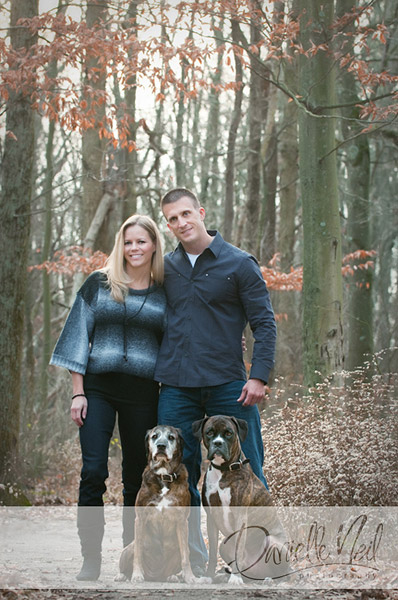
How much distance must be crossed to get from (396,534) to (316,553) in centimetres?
69

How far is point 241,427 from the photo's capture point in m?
4.22

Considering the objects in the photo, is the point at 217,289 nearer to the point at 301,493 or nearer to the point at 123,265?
the point at 123,265

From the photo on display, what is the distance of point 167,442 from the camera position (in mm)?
4129

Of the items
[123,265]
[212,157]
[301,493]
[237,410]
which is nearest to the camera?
[237,410]

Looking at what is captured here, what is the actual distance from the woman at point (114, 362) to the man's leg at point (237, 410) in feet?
1.43

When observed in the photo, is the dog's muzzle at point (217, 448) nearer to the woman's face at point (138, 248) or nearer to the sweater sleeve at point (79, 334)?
the sweater sleeve at point (79, 334)

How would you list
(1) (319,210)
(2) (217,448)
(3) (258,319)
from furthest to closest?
(1) (319,210), (3) (258,319), (2) (217,448)

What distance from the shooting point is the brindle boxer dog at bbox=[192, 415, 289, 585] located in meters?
4.09

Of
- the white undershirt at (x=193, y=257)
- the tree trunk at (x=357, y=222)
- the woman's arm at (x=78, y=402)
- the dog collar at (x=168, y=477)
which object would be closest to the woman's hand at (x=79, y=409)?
the woman's arm at (x=78, y=402)

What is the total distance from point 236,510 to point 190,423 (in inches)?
25.6

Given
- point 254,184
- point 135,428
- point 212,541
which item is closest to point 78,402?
point 135,428

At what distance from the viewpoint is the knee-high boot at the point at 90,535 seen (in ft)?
14.6

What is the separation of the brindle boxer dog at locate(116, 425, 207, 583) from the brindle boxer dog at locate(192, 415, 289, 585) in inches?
6.0

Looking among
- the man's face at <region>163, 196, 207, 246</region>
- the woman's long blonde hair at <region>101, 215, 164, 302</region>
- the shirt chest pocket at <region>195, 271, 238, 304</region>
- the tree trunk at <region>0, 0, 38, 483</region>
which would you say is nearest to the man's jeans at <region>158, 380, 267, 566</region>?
the shirt chest pocket at <region>195, 271, 238, 304</region>
